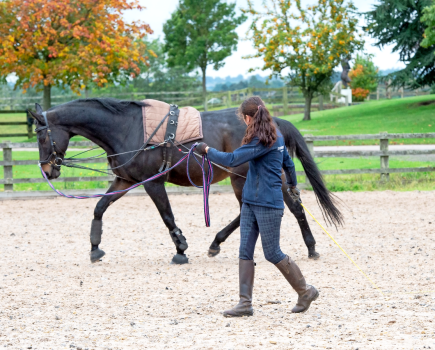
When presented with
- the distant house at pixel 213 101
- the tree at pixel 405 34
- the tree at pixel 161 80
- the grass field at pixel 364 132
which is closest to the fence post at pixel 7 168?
the grass field at pixel 364 132

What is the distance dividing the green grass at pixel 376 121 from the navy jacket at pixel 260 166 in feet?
48.1

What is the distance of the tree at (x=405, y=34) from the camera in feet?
78.9

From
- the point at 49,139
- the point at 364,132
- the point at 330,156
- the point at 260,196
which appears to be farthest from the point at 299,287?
the point at 364,132

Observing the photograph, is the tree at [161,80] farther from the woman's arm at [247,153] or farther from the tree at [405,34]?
the woman's arm at [247,153]

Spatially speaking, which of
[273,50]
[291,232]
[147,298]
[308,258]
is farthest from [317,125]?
[147,298]

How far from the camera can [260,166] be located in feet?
14.0

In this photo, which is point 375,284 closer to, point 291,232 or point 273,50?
point 291,232

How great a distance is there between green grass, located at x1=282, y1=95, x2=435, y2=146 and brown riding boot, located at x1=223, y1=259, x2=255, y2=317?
48.1 feet

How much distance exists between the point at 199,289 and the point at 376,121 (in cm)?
2016

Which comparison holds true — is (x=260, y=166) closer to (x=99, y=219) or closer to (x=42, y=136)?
(x=99, y=219)

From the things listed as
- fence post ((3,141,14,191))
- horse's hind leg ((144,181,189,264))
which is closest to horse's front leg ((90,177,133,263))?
horse's hind leg ((144,181,189,264))

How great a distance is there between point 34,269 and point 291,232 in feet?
12.2

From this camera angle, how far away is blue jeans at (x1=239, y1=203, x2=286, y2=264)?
4.25 metres

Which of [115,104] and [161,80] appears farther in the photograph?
[161,80]
